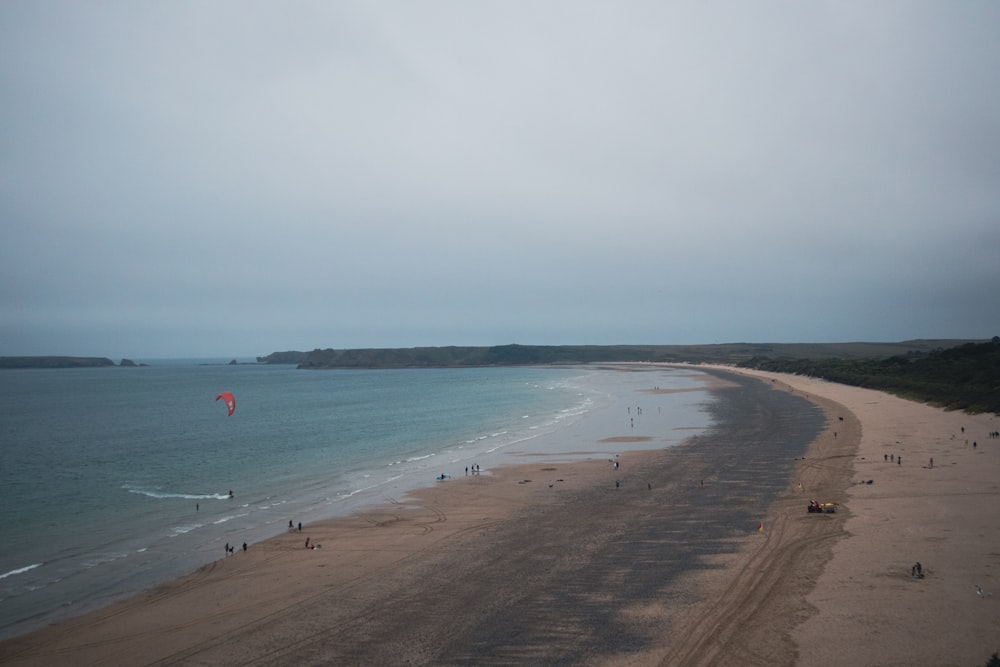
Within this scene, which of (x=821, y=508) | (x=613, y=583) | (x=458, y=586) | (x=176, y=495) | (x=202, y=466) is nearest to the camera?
(x=613, y=583)

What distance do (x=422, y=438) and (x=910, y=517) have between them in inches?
1326

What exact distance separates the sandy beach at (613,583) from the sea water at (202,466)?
291cm

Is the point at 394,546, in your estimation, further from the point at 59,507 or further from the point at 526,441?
the point at 526,441

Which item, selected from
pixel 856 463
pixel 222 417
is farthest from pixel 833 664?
pixel 222 417

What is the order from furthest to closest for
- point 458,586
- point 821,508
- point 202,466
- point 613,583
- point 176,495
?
1. point 202,466
2. point 176,495
3. point 821,508
4. point 458,586
5. point 613,583

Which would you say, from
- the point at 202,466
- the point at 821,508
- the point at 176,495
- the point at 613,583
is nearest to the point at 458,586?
the point at 613,583

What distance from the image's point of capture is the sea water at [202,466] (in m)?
20.0

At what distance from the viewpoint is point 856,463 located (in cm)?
2939

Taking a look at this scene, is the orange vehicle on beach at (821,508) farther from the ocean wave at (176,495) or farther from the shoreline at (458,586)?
the ocean wave at (176,495)

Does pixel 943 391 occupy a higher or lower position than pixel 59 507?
higher

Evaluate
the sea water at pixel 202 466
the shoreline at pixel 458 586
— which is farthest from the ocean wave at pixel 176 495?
the shoreline at pixel 458 586

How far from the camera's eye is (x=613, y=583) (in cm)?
1620

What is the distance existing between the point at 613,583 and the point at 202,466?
30.4 m

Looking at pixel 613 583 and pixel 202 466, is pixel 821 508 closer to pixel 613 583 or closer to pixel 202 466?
pixel 613 583
